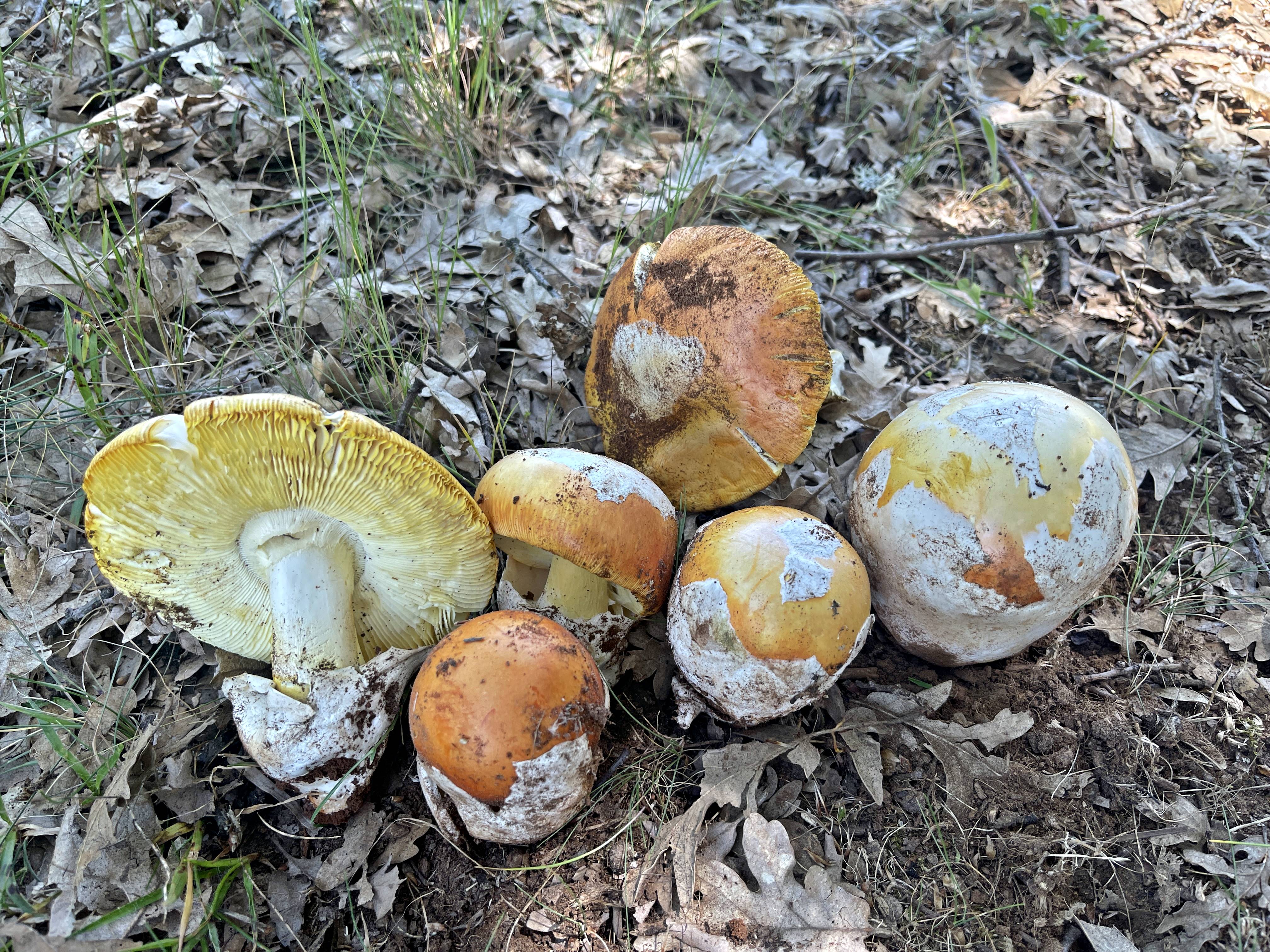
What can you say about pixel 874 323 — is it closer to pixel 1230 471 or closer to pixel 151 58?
pixel 1230 471

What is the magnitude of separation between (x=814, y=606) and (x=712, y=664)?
0.39 metres

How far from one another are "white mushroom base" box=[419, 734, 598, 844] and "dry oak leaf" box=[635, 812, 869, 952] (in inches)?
17.2

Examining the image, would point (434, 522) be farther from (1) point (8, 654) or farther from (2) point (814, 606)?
(1) point (8, 654)

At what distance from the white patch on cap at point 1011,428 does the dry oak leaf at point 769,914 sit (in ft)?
4.54

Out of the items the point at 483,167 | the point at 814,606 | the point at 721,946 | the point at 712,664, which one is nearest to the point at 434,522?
the point at 712,664

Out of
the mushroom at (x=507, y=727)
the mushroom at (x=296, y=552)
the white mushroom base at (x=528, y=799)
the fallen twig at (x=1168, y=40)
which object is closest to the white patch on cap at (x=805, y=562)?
the mushroom at (x=507, y=727)

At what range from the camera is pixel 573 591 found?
271 centimetres

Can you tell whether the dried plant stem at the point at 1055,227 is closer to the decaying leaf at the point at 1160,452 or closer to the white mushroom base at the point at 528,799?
Answer: the decaying leaf at the point at 1160,452

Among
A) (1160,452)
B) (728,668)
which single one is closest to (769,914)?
(728,668)

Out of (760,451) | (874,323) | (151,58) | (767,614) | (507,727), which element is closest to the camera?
(507,727)

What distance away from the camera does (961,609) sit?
8.28 feet

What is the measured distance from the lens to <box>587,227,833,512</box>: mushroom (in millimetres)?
2814

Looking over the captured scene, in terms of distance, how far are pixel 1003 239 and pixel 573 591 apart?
307 cm

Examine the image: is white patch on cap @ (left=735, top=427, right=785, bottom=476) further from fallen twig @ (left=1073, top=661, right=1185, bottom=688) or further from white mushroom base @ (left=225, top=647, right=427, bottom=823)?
white mushroom base @ (left=225, top=647, right=427, bottom=823)
